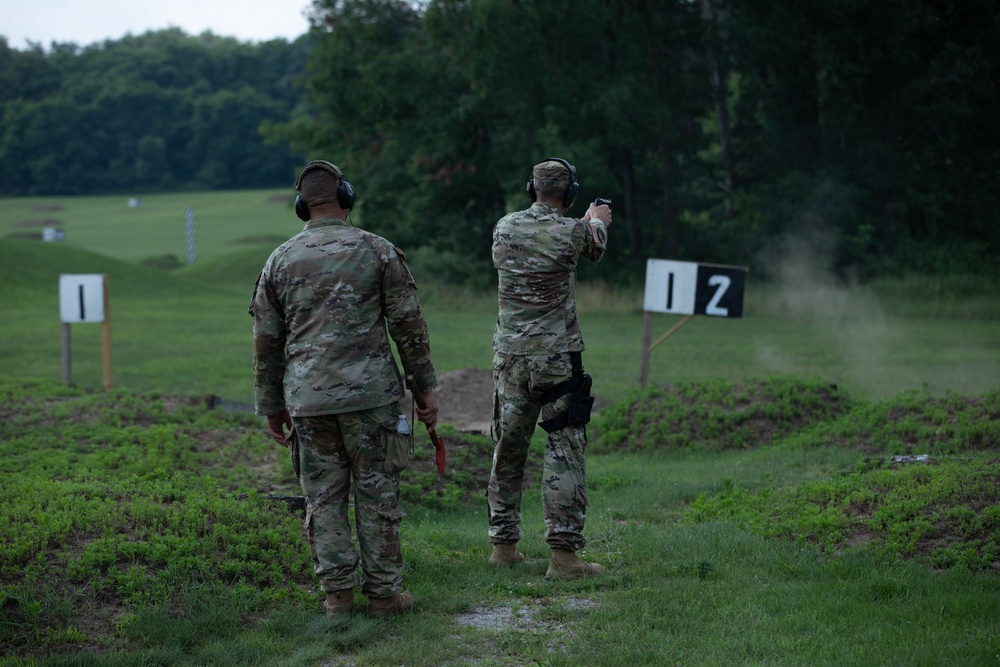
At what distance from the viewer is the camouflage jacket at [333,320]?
5652 millimetres

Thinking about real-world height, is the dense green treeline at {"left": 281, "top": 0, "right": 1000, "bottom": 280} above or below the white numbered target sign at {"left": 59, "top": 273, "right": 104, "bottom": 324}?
above

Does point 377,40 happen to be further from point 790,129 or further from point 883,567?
point 883,567

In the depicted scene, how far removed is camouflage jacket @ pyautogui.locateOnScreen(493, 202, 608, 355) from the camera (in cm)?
649

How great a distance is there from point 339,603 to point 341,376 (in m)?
1.26

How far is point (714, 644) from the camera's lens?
5.29m

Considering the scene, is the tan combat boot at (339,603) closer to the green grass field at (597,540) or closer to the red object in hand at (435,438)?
the green grass field at (597,540)

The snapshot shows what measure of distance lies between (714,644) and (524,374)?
6.65ft

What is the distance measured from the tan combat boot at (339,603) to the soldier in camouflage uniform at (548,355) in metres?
1.31

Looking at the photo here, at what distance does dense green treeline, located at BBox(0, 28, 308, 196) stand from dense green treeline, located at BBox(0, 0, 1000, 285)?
55.2 meters

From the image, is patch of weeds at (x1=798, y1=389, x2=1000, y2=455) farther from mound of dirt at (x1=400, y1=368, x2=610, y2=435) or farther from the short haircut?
the short haircut

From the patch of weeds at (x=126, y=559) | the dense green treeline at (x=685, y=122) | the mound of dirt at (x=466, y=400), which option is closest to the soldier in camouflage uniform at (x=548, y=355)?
the patch of weeds at (x=126, y=559)

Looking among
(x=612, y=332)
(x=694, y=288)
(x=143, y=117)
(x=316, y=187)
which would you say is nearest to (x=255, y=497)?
(x=316, y=187)

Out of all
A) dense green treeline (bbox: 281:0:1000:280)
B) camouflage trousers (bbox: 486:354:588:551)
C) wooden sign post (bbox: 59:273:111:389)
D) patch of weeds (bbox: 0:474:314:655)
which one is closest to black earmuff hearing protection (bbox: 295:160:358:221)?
camouflage trousers (bbox: 486:354:588:551)

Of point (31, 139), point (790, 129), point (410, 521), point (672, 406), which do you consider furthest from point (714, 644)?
point (31, 139)
